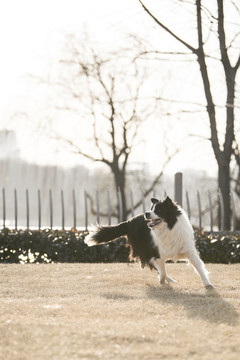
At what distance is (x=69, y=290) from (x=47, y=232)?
620 centimetres

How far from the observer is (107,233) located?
1101cm

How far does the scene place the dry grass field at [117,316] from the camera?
5699 millimetres

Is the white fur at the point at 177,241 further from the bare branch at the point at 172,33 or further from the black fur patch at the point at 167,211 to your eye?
the bare branch at the point at 172,33

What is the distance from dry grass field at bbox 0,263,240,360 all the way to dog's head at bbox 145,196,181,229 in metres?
0.89

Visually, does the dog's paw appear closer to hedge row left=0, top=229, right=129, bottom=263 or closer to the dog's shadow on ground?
the dog's shadow on ground

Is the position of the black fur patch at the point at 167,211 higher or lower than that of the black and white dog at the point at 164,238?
higher

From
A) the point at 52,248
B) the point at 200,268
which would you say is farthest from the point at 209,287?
the point at 52,248

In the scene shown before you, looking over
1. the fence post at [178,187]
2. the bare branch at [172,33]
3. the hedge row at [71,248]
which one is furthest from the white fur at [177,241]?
the bare branch at [172,33]

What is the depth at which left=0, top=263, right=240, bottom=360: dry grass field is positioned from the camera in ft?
18.7

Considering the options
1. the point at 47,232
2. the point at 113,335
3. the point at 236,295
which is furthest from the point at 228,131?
the point at 113,335

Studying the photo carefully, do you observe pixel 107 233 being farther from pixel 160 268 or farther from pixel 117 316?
pixel 117 316

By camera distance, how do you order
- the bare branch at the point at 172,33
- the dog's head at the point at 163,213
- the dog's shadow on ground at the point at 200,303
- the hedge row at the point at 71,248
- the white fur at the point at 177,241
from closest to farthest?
the dog's shadow on ground at the point at 200,303 < the dog's head at the point at 163,213 < the white fur at the point at 177,241 < the hedge row at the point at 71,248 < the bare branch at the point at 172,33

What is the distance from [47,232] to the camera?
1567 centimetres

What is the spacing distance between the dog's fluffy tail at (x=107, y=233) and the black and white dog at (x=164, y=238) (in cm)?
35
